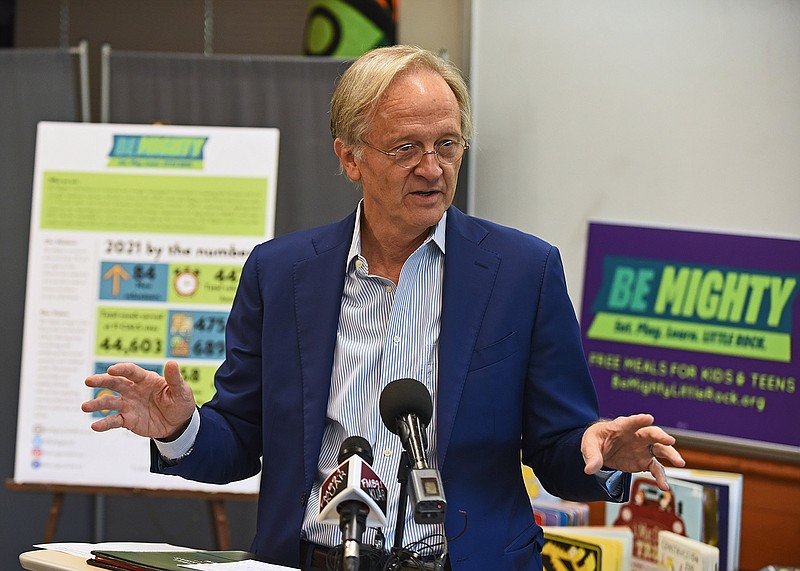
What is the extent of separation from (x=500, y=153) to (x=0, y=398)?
2.55 metres

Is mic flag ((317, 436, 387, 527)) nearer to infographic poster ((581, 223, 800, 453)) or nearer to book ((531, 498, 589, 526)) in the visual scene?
book ((531, 498, 589, 526))

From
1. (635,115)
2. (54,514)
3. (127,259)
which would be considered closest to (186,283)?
(127,259)

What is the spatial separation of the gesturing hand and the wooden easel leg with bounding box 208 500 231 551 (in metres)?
2.75

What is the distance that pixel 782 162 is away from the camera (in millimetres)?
3799

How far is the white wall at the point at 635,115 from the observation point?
384cm

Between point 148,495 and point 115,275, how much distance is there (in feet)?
3.04

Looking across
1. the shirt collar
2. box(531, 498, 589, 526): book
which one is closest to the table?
the shirt collar

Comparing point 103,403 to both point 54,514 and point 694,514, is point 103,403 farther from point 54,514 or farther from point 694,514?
point 54,514

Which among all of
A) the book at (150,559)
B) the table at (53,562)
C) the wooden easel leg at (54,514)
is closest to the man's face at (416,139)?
the book at (150,559)

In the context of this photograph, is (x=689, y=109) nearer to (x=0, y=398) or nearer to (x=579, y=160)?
(x=579, y=160)

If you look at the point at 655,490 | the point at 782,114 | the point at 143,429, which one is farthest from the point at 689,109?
the point at 143,429

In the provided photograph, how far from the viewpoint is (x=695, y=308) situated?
4043mm

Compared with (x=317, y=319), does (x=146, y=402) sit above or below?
below

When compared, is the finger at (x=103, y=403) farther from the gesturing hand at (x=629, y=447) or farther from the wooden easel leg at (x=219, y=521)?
the wooden easel leg at (x=219, y=521)
